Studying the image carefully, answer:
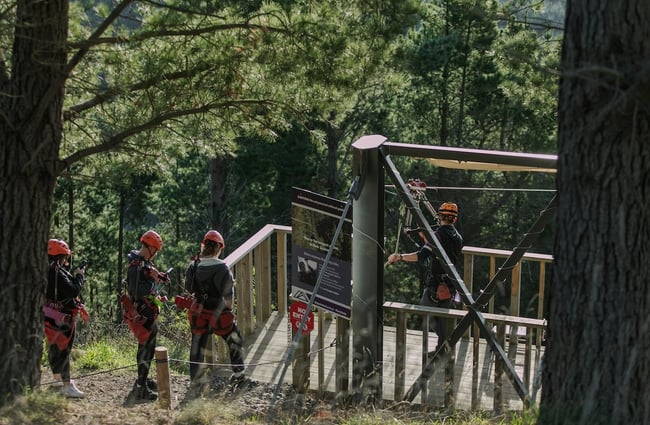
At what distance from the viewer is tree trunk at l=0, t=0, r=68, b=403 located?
519cm

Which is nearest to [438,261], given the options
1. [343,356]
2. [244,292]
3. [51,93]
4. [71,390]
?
[343,356]

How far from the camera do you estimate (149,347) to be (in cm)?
728

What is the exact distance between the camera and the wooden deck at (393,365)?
21.8 ft

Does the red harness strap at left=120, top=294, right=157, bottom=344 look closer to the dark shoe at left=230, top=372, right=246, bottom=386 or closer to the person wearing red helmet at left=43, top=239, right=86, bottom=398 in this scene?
the person wearing red helmet at left=43, top=239, right=86, bottom=398

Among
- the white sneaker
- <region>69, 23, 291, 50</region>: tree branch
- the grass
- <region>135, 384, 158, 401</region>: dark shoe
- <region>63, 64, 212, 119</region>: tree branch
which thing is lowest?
<region>135, 384, 158, 401</region>: dark shoe

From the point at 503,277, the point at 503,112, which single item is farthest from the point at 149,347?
the point at 503,112

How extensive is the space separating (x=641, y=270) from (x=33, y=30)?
13.1 feet

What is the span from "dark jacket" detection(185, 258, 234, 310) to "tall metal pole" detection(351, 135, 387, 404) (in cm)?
115

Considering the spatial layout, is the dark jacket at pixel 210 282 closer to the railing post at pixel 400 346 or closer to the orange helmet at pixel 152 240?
the orange helmet at pixel 152 240

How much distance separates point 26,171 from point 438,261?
3651mm

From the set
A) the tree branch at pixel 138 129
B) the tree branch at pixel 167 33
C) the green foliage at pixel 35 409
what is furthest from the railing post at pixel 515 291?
the green foliage at pixel 35 409

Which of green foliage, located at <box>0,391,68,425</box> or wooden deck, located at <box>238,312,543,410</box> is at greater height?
green foliage, located at <box>0,391,68,425</box>

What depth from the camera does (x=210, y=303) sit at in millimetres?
6973

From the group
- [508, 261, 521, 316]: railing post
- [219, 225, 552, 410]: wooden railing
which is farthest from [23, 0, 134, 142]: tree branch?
[508, 261, 521, 316]: railing post
